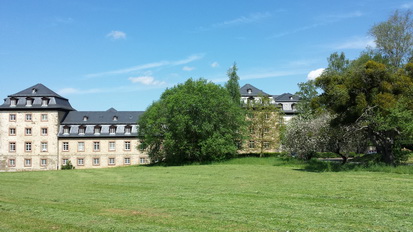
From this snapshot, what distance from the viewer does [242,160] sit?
47531mm

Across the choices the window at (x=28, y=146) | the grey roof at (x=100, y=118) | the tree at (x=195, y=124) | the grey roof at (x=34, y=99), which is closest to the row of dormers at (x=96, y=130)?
the grey roof at (x=100, y=118)

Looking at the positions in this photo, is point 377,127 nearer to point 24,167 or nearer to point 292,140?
point 292,140

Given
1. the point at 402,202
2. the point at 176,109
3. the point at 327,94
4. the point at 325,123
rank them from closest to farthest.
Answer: the point at 402,202 < the point at 327,94 < the point at 325,123 < the point at 176,109

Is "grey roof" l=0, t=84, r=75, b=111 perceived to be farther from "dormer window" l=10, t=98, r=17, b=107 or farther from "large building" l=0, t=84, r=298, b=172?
"dormer window" l=10, t=98, r=17, b=107

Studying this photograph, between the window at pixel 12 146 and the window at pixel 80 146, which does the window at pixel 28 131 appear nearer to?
the window at pixel 12 146

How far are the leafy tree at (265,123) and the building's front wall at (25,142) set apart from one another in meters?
31.3

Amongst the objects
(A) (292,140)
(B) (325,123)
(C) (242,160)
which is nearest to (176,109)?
(C) (242,160)

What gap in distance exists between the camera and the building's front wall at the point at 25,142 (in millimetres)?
61531

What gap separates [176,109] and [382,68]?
83.1 ft

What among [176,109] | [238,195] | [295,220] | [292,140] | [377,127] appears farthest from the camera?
[176,109]

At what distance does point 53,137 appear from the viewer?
204 ft

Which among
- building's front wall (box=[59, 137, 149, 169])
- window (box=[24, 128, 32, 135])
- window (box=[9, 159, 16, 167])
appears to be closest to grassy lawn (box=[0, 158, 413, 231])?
building's front wall (box=[59, 137, 149, 169])

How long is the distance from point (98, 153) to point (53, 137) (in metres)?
7.45

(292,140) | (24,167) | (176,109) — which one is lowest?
(24,167)
